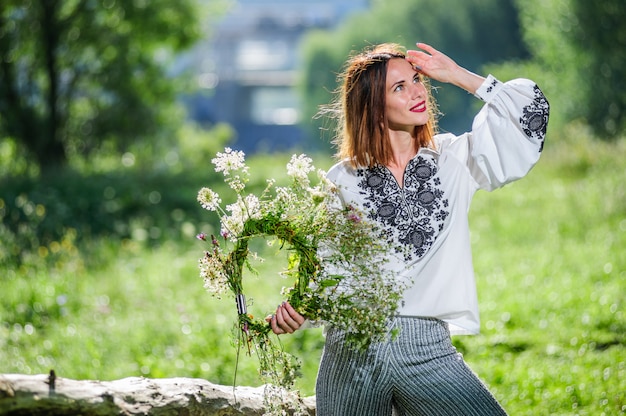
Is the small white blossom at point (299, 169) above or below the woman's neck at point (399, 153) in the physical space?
below

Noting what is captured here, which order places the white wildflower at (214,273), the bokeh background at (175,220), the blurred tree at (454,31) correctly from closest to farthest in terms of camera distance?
the white wildflower at (214,273) → the bokeh background at (175,220) → the blurred tree at (454,31)

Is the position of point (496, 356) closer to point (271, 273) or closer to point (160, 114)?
point (271, 273)

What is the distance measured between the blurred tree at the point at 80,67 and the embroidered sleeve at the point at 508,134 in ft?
47.4

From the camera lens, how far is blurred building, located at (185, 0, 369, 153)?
71.4 metres

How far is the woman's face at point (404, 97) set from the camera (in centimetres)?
306

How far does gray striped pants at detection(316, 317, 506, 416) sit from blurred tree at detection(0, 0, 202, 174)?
1452 centimetres

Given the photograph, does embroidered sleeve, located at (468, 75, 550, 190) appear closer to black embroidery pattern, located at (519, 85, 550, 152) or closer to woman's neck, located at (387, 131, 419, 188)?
black embroidery pattern, located at (519, 85, 550, 152)

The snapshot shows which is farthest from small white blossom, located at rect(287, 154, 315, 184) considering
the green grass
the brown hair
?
the green grass

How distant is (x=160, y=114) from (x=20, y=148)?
3568 mm

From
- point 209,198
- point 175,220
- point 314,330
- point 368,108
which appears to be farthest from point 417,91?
point 175,220

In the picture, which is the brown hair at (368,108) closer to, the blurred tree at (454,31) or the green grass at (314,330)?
the green grass at (314,330)

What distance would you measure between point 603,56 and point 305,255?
73.2 feet

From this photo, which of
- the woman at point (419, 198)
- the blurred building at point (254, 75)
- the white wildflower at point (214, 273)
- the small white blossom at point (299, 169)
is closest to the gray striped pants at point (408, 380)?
the woman at point (419, 198)

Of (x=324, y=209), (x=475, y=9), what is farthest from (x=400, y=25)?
(x=324, y=209)
